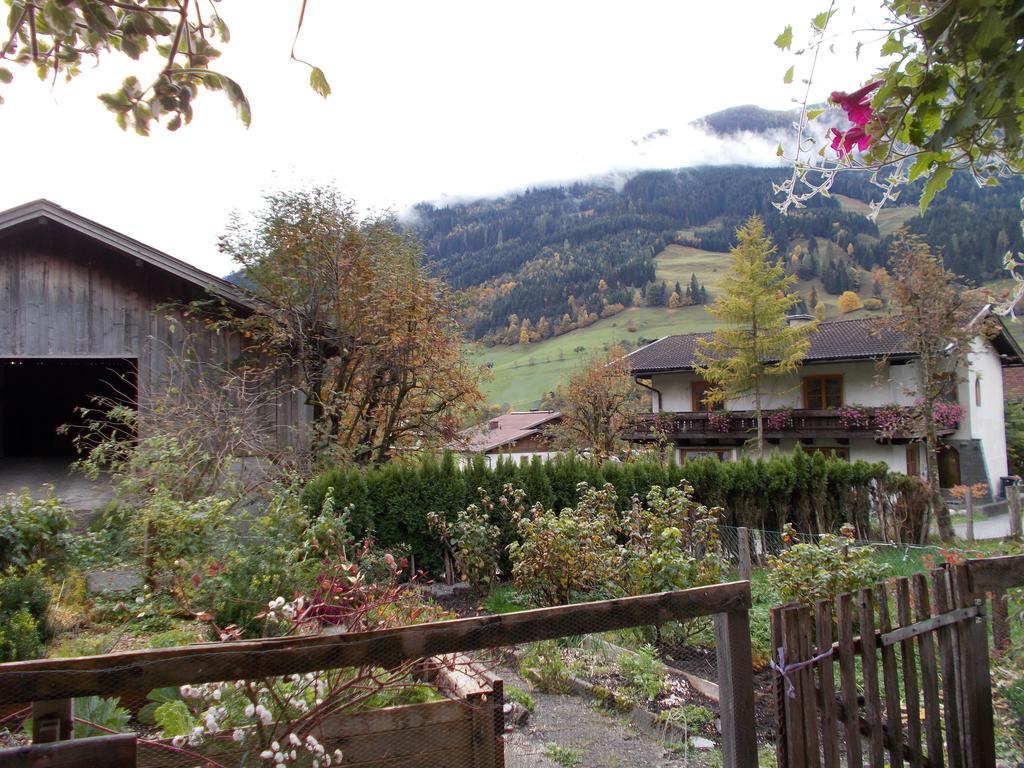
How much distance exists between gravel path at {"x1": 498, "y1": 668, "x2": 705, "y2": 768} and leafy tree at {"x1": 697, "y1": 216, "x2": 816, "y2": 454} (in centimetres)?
2080

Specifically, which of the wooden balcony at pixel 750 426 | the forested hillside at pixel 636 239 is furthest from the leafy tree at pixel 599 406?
the forested hillside at pixel 636 239

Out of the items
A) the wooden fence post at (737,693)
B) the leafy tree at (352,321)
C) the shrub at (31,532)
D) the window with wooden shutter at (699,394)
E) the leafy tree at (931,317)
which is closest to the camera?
the wooden fence post at (737,693)

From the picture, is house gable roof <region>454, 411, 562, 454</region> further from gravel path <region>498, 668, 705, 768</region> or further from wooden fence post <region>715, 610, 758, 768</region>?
wooden fence post <region>715, 610, 758, 768</region>

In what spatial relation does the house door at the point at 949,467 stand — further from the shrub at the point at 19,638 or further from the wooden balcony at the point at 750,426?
the shrub at the point at 19,638

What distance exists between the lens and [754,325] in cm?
2428

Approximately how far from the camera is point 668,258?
377 feet

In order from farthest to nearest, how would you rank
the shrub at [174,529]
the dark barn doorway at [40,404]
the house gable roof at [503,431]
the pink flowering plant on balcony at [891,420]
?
the pink flowering plant on balcony at [891,420] → the dark barn doorway at [40,404] → the house gable roof at [503,431] → the shrub at [174,529]

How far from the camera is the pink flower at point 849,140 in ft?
6.59

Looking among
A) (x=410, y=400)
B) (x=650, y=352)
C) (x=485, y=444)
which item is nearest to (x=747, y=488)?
(x=485, y=444)

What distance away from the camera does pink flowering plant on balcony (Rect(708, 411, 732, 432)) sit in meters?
26.0

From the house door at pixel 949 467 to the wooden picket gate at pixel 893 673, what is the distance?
2710 cm

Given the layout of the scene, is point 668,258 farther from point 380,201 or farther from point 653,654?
point 653,654

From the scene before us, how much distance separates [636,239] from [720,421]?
331 ft

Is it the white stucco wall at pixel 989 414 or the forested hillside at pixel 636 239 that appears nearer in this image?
the white stucco wall at pixel 989 414
